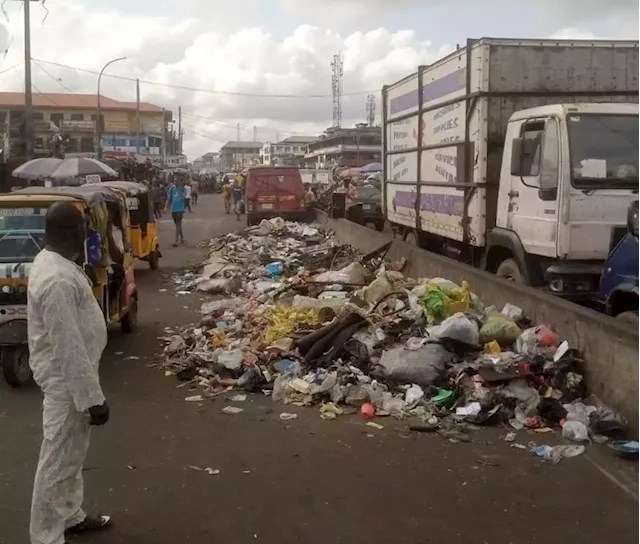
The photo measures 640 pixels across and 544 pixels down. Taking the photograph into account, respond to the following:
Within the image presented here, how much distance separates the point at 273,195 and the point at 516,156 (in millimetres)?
19543

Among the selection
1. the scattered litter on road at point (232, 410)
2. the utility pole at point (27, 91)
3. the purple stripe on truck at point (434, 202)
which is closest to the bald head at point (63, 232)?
the scattered litter on road at point (232, 410)

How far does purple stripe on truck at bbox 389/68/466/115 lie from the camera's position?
10438mm

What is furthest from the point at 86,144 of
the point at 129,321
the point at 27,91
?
the point at 129,321

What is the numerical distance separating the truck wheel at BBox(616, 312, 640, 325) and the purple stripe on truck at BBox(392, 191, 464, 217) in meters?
4.07

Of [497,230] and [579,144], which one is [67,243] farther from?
[497,230]

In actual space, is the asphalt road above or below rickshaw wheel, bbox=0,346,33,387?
below

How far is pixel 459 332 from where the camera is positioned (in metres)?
6.89

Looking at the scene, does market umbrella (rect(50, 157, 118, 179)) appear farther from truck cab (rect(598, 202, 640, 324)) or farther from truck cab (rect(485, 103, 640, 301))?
truck cab (rect(598, 202, 640, 324))

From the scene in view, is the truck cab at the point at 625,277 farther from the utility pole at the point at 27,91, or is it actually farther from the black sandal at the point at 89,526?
the utility pole at the point at 27,91

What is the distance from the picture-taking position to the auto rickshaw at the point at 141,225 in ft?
49.9

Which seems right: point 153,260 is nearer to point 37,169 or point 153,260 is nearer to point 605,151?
point 37,169

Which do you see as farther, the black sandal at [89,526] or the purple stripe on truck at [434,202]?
the purple stripe on truck at [434,202]

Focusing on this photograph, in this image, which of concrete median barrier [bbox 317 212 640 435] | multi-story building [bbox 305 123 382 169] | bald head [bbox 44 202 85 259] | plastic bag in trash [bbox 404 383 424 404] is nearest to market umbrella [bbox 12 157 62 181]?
concrete median barrier [bbox 317 212 640 435]

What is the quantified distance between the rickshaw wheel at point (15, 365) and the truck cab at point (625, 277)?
215 inches
